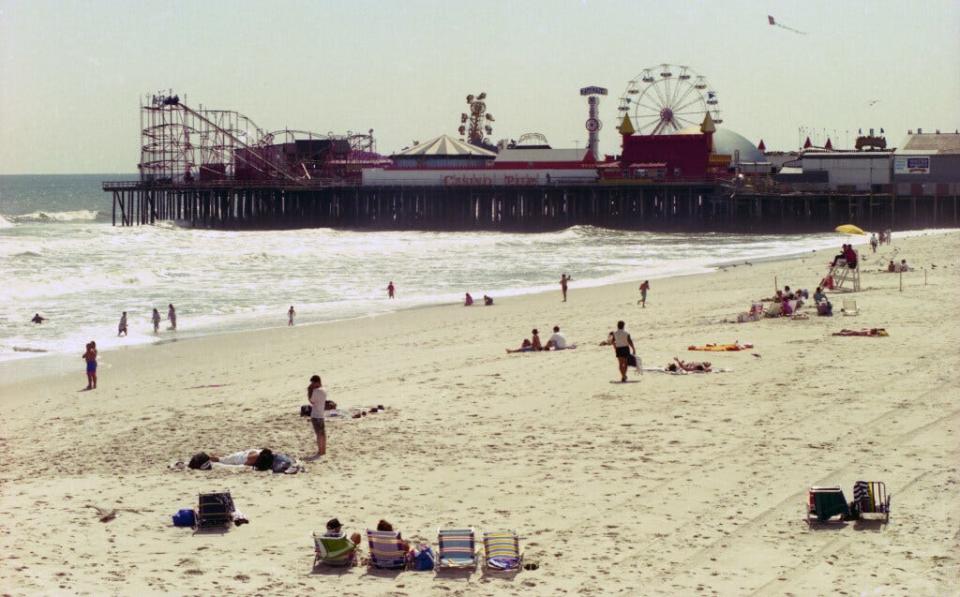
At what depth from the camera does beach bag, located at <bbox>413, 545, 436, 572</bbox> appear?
870 cm

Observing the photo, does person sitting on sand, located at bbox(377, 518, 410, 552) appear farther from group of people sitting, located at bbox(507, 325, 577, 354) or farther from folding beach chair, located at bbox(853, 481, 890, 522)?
group of people sitting, located at bbox(507, 325, 577, 354)

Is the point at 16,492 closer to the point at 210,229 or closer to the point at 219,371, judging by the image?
the point at 219,371

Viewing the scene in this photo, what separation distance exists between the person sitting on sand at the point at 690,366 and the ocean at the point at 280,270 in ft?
40.9

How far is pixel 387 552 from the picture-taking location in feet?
28.7

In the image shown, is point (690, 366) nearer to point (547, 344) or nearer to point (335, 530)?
point (547, 344)

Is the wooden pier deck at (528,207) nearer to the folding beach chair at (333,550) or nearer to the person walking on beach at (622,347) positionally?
the person walking on beach at (622,347)

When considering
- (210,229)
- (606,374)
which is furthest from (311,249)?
(606,374)

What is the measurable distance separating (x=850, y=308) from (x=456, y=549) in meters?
14.7

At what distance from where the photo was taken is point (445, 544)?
28.7ft

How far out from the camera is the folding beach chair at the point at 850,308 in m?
21.2

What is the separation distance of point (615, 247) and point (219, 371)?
38.4 metres

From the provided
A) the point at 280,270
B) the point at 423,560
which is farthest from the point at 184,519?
the point at 280,270

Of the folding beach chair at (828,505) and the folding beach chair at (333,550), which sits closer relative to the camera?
the folding beach chair at (333,550)

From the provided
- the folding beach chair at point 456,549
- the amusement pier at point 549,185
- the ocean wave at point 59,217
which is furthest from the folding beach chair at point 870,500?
the ocean wave at point 59,217
